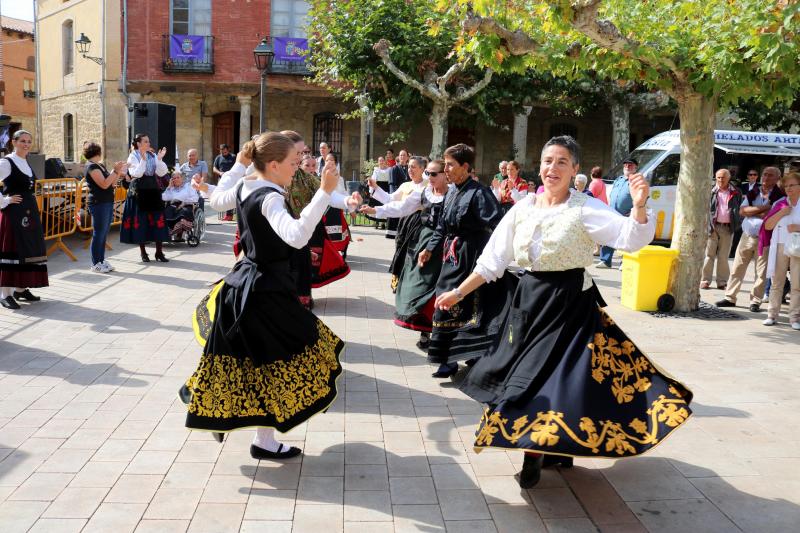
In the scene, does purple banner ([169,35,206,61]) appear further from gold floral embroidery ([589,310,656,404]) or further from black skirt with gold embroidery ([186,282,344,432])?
gold floral embroidery ([589,310,656,404])

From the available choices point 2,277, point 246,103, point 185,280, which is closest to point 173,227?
point 185,280

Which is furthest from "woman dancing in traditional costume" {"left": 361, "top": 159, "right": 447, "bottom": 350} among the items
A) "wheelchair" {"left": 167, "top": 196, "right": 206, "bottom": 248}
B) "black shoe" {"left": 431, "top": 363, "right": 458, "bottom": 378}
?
"wheelchair" {"left": 167, "top": 196, "right": 206, "bottom": 248}

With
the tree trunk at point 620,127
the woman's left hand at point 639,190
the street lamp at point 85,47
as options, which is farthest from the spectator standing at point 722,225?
the street lamp at point 85,47

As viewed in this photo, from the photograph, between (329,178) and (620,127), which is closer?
(329,178)

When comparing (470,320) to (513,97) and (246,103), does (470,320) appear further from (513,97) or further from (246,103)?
(246,103)

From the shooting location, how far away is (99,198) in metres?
10.2

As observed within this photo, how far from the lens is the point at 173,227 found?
1326 cm

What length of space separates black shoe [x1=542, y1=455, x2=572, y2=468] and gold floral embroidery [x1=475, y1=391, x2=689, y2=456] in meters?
0.82

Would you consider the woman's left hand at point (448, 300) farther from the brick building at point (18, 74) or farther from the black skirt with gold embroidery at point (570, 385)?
the brick building at point (18, 74)

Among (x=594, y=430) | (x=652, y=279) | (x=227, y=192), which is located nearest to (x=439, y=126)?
(x=652, y=279)

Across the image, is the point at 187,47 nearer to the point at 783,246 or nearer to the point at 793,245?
the point at 783,246

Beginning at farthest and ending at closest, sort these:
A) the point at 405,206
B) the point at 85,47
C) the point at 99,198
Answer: the point at 85,47 → the point at 99,198 → the point at 405,206

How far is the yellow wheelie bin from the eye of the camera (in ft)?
29.4

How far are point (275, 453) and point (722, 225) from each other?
864 cm
